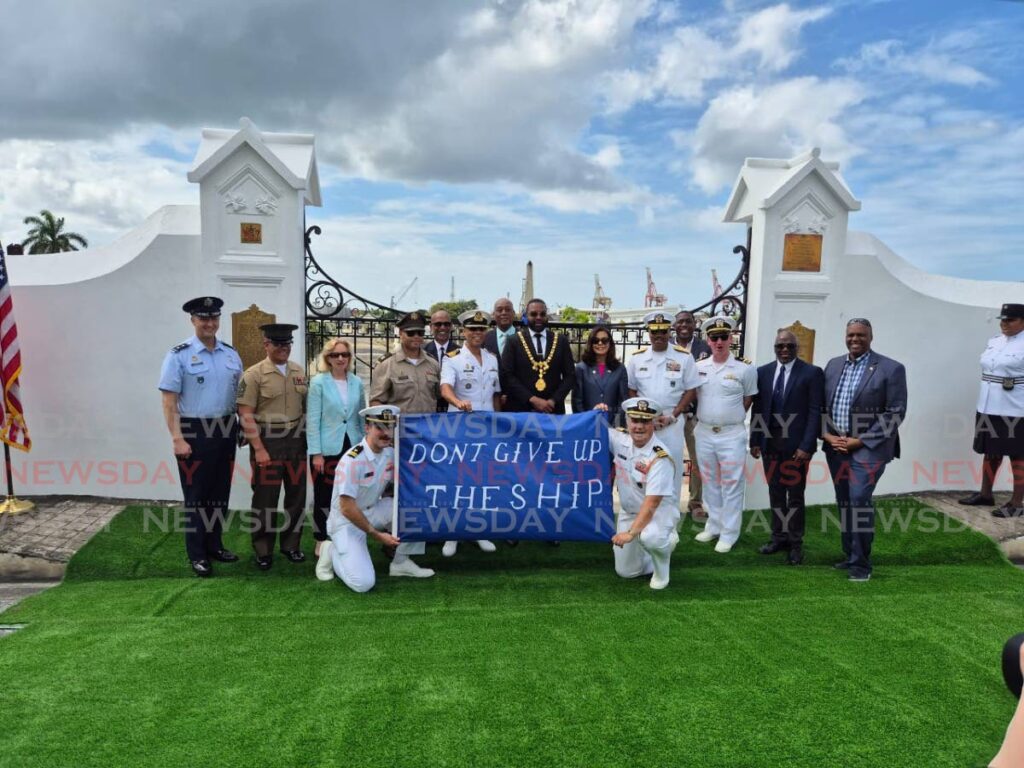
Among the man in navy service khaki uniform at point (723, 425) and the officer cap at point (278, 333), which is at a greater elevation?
the officer cap at point (278, 333)

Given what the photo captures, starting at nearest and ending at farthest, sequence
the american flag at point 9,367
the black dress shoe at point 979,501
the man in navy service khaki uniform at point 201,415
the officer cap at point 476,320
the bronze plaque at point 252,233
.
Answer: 1. the man in navy service khaki uniform at point 201,415
2. the officer cap at point 476,320
3. the american flag at point 9,367
4. the bronze plaque at point 252,233
5. the black dress shoe at point 979,501

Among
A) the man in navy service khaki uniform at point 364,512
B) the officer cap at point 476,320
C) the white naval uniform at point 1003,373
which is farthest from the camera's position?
the white naval uniform at point 1003,373

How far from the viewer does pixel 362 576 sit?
4613mm

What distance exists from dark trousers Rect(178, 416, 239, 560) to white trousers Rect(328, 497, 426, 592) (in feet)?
3.08

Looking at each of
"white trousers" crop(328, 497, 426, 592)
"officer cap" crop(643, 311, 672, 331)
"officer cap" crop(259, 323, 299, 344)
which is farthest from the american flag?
"officer cap" crop(643, 311, 672, 331)

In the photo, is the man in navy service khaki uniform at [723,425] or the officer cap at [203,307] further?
the man in navy service khaki uniform at [723,425]

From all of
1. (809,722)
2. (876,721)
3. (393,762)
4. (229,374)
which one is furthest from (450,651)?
(229,374)

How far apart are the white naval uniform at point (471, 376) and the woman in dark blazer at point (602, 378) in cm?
70

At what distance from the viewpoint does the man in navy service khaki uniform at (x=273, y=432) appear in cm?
488

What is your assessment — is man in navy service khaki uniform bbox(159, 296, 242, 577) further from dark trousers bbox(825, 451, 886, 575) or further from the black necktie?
dark trousers bbox(825, 451, 886, 575)

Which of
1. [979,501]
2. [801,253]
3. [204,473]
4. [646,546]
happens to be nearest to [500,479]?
[646,546]

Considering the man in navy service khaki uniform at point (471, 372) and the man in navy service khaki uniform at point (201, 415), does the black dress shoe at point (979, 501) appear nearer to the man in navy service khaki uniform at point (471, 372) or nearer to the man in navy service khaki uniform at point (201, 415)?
the man in navy service khaki uniform at point (471, 372)

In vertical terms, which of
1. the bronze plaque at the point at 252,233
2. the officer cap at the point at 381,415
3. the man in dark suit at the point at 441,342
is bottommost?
the officer cap at the point at 381,415

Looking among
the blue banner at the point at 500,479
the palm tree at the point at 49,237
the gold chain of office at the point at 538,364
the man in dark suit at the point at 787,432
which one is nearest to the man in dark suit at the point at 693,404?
the man in dark suit at the point at 787,432
